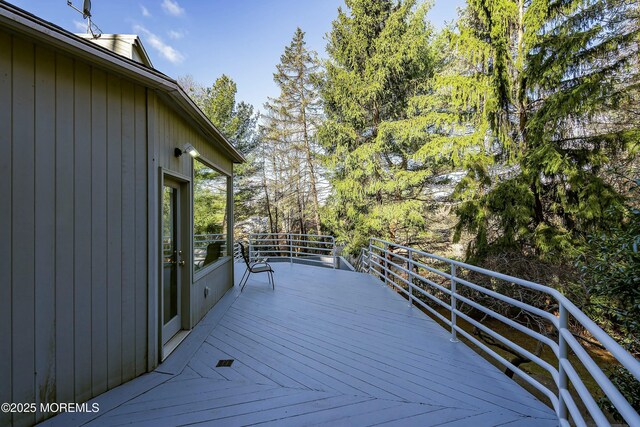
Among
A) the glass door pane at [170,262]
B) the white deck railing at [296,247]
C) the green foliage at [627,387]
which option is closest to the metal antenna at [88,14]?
the glass door pane at [170,262]

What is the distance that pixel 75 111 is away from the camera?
2107mm

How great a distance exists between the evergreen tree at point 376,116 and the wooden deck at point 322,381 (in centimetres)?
557

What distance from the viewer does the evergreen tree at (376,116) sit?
8445 mm

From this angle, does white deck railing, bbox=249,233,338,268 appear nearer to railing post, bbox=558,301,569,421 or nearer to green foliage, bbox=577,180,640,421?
green foliage, bbox=577,180,640,421

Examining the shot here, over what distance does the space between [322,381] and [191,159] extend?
316cm

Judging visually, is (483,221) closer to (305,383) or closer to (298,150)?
(305,383)

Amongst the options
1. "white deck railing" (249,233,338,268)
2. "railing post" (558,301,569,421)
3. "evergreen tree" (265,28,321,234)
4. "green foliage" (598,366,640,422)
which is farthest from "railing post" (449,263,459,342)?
"evergreen tree" (265,28,321,234)

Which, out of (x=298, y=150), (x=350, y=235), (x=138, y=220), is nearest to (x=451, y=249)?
(x=350, y=235)

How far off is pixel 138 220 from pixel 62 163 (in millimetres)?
735

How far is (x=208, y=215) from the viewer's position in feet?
15.1

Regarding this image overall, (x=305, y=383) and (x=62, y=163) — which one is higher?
(x=62, y=163)

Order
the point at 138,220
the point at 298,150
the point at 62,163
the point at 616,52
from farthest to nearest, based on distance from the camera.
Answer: the point at 298,150 → the point at 616,52 → the point at 138,220 → the point at 62,163

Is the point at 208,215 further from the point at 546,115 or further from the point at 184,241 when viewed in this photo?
the point at 546,115

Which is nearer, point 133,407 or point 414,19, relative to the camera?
point 133,407
